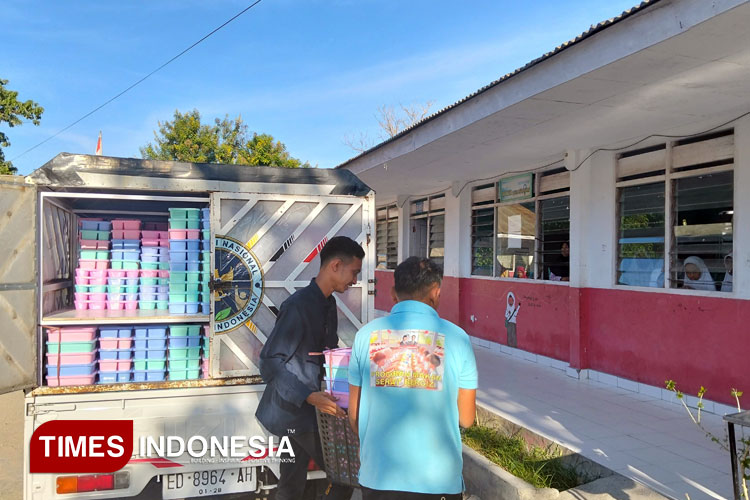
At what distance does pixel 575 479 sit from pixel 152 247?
3848 mm

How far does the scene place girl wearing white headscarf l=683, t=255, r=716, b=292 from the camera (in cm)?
612

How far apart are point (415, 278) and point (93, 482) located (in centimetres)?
262

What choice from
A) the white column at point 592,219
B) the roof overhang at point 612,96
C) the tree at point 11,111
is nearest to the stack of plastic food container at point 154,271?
the roof overhang at point 612,96

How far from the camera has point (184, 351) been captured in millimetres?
4355

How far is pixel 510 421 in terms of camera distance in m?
5.57

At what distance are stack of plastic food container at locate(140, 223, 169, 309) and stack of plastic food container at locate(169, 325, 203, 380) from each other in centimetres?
47

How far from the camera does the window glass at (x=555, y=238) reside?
834 cm

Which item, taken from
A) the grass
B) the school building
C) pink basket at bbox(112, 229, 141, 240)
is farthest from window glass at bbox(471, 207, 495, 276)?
pink basket at bbox(112, 229, 141, 240)

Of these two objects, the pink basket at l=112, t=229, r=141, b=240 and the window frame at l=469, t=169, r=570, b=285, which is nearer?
the pink basket at l=112, t=229, r=141, b=240

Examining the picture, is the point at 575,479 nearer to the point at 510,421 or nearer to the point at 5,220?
the point at 510,421

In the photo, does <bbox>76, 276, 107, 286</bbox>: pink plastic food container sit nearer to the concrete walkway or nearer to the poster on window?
the concrete walkway

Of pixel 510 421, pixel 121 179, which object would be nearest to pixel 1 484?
pixel 121 179

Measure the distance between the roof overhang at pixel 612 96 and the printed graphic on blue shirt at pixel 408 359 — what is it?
284cm

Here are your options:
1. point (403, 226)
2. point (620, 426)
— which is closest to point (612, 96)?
point (620, 426)
